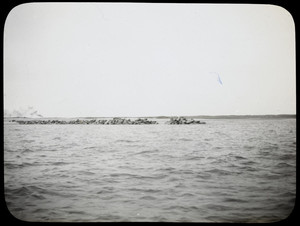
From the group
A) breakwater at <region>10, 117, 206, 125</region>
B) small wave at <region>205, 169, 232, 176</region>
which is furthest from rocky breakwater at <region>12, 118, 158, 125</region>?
small wave at <region>205, 169, 232, 176</region>

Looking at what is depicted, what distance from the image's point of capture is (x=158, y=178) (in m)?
2.77

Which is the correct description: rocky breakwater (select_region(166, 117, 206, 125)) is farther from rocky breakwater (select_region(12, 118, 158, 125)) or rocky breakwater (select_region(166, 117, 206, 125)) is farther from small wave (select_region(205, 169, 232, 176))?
small wave (select_region(205, 169, 232, 176))

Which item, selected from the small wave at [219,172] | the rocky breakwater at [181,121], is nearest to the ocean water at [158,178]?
the small wave at [219,172]

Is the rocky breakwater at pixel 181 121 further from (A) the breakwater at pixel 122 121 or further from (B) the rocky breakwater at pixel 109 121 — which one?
(B) the rocky breakwater at pixel 109 121

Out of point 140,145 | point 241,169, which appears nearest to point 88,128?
point 140,145

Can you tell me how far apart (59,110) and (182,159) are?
1.80m

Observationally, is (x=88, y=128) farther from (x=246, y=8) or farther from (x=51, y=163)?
(x=246, y=8)

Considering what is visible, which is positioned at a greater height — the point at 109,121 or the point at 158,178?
the point at 109,121

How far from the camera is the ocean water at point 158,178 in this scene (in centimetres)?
255

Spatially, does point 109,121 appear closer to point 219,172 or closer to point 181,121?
point 181,121

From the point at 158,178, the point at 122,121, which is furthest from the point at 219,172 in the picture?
the point at 122,121

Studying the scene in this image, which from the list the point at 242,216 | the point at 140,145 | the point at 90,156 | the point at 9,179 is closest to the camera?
the point at 242,216

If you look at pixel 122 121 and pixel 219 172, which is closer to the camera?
pixel 219 172

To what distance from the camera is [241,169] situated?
9.03 feet
